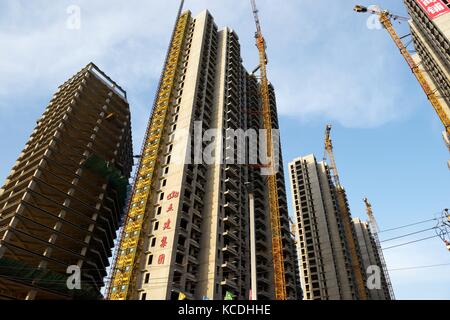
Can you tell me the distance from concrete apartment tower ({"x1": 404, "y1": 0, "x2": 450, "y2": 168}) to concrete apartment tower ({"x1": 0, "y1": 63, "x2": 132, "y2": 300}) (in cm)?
7507

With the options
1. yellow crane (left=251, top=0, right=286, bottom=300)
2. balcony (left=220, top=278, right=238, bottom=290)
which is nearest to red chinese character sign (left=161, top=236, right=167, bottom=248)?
balcony (left=220, top=278, right=238, bottom=290)

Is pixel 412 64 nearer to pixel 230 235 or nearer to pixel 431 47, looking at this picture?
pixel 431 47

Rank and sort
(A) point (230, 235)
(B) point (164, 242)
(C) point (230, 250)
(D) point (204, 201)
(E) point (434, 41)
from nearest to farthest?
(B) point (164, 242)
(C) point (230, 250)
(A) point (230, 235)
(D) point (204, 201)
(E) point (434, 41)

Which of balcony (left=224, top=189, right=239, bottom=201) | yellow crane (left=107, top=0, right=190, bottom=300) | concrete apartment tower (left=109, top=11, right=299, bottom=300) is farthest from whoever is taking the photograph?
balcony (left=224, top=189, right=239, bottom=201)

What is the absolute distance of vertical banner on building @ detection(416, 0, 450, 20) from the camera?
194ft

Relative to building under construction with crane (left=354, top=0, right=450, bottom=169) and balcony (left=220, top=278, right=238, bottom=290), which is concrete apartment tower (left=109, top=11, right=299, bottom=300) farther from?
building under construction with crane (left=354, top=0, right=450, bottom=169)

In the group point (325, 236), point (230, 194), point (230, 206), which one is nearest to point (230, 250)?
point (230, 206)

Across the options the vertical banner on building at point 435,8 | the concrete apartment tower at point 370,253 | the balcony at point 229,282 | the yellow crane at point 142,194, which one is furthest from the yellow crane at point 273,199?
the concrete apartment tower at point 370,253

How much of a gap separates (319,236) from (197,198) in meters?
67.9

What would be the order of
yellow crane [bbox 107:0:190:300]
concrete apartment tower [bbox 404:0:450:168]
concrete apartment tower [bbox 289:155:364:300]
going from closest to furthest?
yellow crane [bbox 107:0:190:300] → concrete apartment tower [bbox 404:0:450:168] → concrete apartment tower [bbox 289:155:364:300]

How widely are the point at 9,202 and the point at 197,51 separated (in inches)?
2279

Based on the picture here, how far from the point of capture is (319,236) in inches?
4619

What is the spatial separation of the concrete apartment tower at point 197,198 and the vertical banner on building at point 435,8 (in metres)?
45.7
